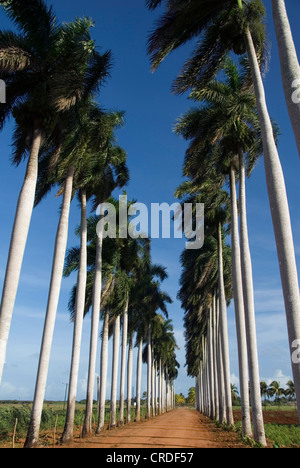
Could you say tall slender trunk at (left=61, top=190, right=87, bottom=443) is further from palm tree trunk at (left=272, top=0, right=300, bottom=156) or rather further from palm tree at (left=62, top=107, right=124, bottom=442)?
palm tree trunk at (left=272, top=0, right=300, bottom=156)

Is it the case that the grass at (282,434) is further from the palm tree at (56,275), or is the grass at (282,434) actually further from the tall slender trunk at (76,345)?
the palm tree at (56,275)

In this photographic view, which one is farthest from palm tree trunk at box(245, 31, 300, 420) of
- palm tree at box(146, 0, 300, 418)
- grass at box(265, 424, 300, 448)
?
grass at box(265, 424, 300, 448)

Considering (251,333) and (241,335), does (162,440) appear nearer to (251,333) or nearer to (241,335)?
(241,335)

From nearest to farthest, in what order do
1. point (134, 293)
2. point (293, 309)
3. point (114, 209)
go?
point (293, 309)
point (114, 209)
point (134, 293)

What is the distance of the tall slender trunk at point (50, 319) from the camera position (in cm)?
1229

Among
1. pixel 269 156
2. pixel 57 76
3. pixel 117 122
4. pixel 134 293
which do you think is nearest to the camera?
pixel 269 156

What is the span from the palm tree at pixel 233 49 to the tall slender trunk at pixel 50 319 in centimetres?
666

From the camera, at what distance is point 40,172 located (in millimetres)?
17156

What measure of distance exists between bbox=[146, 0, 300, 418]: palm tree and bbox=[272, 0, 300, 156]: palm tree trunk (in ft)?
5.11

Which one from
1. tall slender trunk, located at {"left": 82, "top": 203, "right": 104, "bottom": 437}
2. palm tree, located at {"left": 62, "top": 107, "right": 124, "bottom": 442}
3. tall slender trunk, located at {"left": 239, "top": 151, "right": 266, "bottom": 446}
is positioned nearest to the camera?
tall slender trunk, located at {"left": 239, "top": 151, "right": 266, "bottom": 446}

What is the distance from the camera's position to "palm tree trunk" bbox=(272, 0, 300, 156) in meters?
7.99
